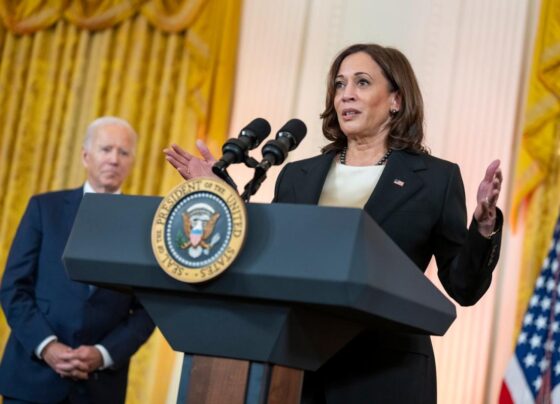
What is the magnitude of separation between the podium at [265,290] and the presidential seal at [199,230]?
0.04 metres

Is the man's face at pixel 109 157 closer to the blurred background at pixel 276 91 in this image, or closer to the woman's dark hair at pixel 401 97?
the blurred background at pixel 276 91

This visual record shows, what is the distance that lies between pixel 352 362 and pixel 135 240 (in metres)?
0.71

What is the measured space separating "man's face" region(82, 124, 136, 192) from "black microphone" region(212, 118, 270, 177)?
2.69 metres

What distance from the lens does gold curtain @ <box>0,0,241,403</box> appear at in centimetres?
646

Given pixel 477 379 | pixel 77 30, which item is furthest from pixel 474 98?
pixel 77 30

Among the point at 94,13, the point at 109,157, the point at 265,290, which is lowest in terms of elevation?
the point at 265,290

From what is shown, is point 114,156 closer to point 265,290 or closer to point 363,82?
point 363,82

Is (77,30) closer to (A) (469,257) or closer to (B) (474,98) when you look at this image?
(B) (474,98)

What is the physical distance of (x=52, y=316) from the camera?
441 centimetres

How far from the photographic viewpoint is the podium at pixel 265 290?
1.80m

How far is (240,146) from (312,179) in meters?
0.66

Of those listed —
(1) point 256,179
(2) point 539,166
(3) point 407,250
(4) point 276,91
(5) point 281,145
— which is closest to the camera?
(1) point 256,179

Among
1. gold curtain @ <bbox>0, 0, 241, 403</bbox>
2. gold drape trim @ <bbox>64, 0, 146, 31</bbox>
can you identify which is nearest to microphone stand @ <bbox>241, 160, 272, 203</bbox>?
gold curtain @ <bbox>0, 0, 241, 403</bbox>

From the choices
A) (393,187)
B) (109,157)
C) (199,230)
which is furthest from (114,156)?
(199,230)
